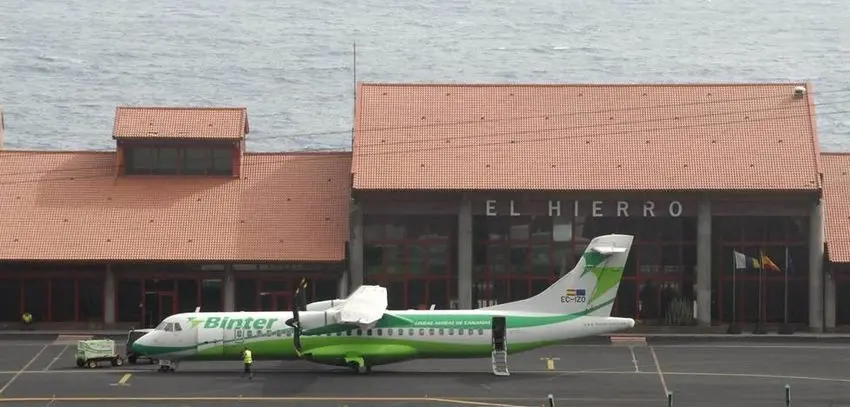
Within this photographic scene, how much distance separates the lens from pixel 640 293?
92688 mm

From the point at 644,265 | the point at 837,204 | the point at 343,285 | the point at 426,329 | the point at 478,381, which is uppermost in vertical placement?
the point at 837,204

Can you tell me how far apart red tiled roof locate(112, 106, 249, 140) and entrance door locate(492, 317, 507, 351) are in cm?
2802

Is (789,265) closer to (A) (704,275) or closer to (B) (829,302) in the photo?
(B) (829,302)

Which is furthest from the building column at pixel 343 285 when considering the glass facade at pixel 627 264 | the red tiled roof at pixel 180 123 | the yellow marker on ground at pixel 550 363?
the yellow marker on ground at pixel 550 363

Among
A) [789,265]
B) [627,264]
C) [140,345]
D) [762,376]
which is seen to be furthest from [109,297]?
[789,265]

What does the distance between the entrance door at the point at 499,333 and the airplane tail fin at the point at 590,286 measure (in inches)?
46.8

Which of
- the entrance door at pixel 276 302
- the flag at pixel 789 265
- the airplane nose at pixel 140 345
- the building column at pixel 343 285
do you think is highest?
the flag at pixel 789 265

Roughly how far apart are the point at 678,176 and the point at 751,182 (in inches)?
160

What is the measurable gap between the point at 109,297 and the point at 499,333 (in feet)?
91.2

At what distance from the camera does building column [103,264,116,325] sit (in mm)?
92562

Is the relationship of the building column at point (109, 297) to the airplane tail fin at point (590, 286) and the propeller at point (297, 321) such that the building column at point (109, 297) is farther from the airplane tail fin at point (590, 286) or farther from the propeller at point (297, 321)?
the airplane tail fin at point (590, 286)

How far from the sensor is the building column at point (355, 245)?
305ft

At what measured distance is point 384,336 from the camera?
75438 millimetres

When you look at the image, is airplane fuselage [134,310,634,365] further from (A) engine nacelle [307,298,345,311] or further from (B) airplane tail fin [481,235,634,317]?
(A) engine nacelle [307,298,345,311]
